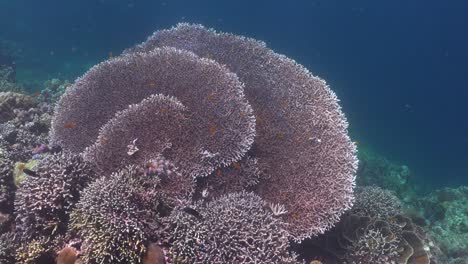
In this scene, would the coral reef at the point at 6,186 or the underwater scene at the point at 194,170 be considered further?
the coral reef at the point at 6,186

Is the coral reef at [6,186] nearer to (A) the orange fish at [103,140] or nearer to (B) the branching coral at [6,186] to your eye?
(B) the branching coral at [6,186]

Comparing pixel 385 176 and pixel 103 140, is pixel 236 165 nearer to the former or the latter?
pixel 103 140

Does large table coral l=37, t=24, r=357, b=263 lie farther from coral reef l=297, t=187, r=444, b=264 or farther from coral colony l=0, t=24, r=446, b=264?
coral reef l=297, t=187, r=444, b=264

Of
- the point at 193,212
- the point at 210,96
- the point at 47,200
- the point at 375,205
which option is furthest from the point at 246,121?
the point at 375,205

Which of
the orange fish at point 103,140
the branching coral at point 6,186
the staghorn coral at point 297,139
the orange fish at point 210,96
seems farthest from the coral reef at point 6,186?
the staghorn coral at point 297,139

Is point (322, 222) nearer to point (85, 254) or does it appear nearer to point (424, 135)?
point (85, 254)

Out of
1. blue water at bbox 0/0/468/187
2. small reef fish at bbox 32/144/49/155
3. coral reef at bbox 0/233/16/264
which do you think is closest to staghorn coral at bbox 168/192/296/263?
coral reef at bbox 0/233/16/264

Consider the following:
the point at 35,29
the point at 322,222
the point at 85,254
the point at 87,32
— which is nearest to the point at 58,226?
the point at 85,254
